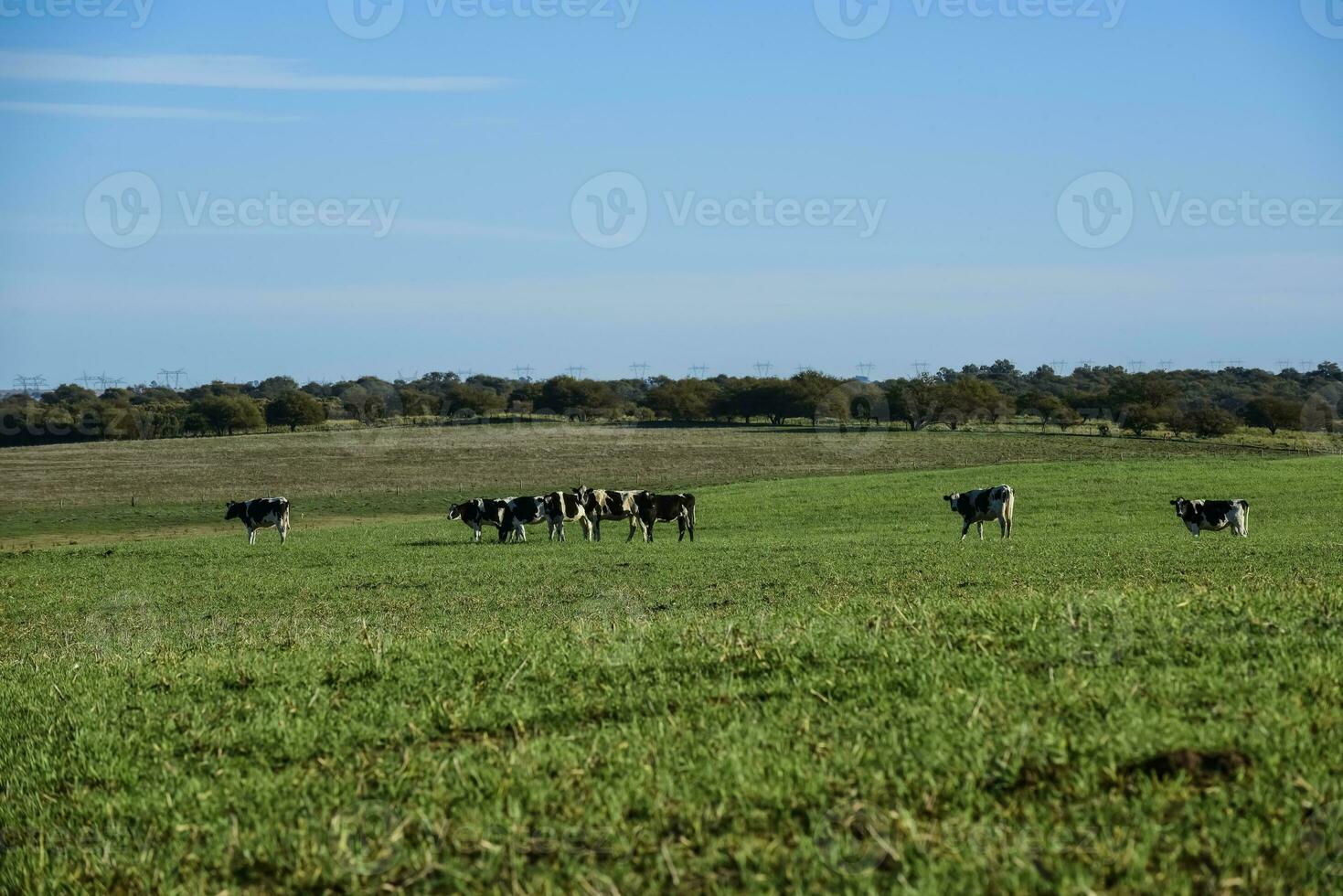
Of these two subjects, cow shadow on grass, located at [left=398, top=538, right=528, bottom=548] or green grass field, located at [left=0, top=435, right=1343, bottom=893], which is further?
cow shadow on grass, located at [left=398, top=538, right=528, bottom=548]

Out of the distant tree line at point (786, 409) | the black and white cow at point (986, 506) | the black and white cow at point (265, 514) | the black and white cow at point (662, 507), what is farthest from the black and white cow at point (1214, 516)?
the distant tree line at point (786, 409)

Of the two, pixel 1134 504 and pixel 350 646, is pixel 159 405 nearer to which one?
pixel 1134 504

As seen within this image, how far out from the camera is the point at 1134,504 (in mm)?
44625

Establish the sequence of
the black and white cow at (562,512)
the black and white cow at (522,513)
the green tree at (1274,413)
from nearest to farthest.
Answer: the black and white cow at (522,513) → the black and white cow at (562,512) → the green tree at (1274,413)

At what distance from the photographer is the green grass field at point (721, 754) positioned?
5203 mm

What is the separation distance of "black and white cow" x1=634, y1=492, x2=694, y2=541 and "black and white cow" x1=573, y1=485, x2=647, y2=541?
170mm

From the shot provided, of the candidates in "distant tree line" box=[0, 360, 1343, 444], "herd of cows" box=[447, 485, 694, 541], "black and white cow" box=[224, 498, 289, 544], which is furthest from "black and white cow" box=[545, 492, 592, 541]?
"distant tree line" box=[0, 360, 1343, 444]

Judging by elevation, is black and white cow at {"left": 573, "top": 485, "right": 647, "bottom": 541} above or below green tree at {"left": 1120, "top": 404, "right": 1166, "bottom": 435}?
below

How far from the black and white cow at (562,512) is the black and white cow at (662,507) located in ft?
5.87

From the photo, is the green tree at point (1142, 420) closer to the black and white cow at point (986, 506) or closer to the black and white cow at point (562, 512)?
the black and white cow at point (986, 506)

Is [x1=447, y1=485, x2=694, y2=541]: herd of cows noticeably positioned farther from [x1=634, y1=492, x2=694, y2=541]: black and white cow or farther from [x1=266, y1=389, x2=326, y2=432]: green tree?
[x1=266, y1=389, x2=326, y2=432]: green tree

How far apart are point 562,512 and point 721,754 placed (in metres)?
34.1

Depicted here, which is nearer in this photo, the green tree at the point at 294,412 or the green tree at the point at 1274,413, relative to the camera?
the green tree at the point at 1274,413

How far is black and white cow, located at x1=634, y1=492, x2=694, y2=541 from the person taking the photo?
40344 mm
